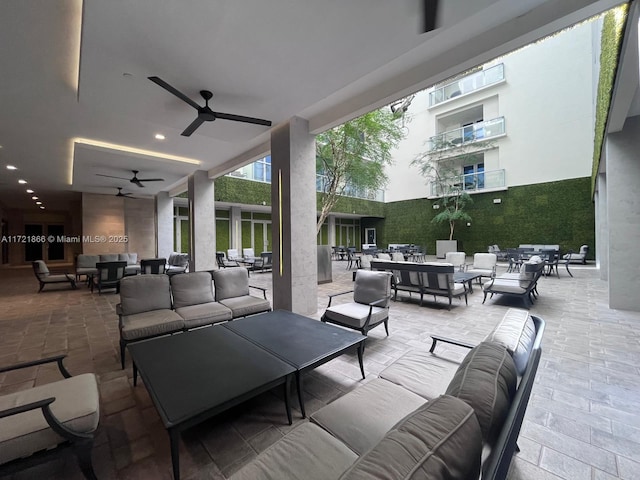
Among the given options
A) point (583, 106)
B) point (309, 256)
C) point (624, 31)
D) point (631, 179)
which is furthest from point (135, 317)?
point (583, 106)

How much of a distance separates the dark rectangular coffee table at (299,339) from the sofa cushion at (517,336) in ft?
3.85

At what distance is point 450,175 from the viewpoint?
14555mm

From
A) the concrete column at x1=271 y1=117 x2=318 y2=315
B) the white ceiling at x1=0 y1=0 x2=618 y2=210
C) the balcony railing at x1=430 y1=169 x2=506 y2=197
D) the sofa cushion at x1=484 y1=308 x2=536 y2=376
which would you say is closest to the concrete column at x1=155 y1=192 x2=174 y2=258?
the white ceiling at x1=0 y1=0 x2=618 y2=210

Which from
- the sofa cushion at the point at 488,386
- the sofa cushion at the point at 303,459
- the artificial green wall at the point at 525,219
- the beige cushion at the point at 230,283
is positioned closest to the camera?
the sofa cushion at the point at 488,386

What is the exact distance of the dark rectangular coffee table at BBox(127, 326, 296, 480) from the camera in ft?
4.91

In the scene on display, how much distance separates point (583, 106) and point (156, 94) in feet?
51.1

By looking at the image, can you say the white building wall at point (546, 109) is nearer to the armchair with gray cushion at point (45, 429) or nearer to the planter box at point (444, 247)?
the planter box at point (444, 247)

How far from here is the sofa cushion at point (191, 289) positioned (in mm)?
3617

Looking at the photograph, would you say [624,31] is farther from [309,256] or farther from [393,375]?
[309,256]

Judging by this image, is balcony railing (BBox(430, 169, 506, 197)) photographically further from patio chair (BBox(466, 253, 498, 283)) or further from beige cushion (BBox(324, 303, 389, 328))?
beige cushion (BBox(324, 303, 389, 328))

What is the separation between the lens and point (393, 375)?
184 centimetres

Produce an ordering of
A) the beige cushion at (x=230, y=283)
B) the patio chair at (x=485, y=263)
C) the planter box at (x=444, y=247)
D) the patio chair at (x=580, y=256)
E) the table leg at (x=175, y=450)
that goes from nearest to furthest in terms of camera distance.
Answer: the table leg at (x=175, y=450)
the beige cushion at (x=230, y=283)
the patio chair at (x=485, y=263)
the patio chair at (x=580, y=256)
the planter box at (x=444, y=247)

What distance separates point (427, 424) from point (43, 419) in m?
1.96

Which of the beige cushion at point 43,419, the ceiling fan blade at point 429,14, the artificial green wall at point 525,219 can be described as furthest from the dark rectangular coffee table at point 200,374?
the artificial green wall at point 525,219
